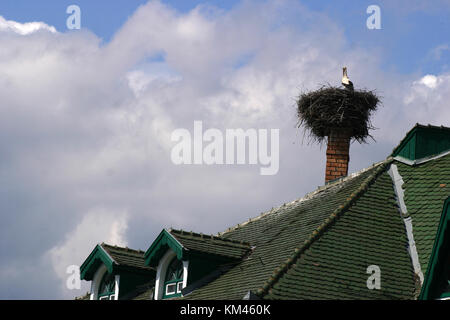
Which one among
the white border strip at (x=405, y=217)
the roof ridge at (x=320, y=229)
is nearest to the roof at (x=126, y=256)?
the roof ridge at (x=320, y=229)

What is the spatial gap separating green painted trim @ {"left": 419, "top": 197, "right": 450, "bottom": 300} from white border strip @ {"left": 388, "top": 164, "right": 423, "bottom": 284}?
10.5 feet

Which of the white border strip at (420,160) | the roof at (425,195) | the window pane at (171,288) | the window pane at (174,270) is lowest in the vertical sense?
the window pane at (171,288)

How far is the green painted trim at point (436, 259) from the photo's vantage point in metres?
12.7

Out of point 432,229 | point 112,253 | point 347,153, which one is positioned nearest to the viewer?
point 432,229

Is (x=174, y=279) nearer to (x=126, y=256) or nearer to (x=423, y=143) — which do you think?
(x=126, y=256)

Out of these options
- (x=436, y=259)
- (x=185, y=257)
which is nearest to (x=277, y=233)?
(x=185, y=257)

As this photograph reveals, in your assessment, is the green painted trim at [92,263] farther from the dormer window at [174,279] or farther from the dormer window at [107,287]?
the dormer window at [174,279]

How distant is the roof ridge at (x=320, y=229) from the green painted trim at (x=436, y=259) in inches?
129

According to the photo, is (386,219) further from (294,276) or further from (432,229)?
(294,276)
